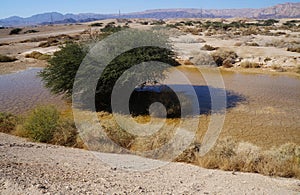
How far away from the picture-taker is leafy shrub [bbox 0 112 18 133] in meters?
13.0

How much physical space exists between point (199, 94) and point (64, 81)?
7.68 m

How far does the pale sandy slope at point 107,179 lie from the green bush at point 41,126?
6.56 ft

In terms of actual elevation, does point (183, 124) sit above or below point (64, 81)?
below

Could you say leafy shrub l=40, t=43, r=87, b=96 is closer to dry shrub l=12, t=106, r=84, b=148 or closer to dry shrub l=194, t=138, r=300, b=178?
dry shrub l=12, t=106, r=84, b=148

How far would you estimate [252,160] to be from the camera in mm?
9078

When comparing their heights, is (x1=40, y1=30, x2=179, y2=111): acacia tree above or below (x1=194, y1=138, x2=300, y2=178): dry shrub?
above

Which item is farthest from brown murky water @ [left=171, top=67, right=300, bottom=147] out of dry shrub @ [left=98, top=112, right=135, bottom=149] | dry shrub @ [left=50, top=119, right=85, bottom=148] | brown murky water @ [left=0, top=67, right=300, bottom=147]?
dry shrub @ [left=50, top=119, right=85, bottom=148]

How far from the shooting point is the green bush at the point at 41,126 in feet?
37.8

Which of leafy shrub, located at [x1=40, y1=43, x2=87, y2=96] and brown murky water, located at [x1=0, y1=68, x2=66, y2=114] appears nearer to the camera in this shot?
leafy shrub, located at [x1=40, y1=43, x2=87, y2=96]

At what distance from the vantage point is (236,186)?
749 cm

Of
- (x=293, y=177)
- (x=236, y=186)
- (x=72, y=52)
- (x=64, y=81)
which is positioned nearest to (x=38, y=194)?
(x=236, y=186)

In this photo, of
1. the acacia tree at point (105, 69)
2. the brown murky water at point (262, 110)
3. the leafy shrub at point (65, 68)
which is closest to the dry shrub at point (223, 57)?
the brown murky water at point (262, 110)

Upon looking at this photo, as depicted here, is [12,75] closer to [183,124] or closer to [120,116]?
[120,116]

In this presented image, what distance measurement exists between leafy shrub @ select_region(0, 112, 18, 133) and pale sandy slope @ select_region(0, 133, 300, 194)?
12.8 ft
